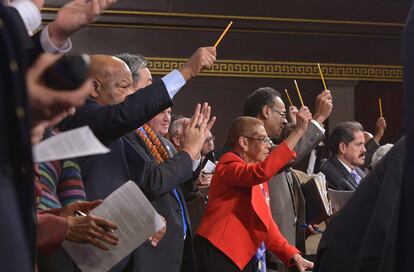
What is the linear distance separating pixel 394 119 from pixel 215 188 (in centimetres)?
433

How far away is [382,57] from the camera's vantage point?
8086 mm

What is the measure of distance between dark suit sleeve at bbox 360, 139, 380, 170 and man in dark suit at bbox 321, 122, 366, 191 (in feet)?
2.60

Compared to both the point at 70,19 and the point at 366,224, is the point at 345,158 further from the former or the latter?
the point at 70,19

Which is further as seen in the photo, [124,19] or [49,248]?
[124,19]

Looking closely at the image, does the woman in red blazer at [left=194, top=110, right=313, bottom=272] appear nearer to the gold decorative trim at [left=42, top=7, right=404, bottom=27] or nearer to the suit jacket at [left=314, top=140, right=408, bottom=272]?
the suit jacket at [left=314, top=140, right=408, bottom=272]

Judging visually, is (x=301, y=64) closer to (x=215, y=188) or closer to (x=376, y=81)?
(x=376, y=81)

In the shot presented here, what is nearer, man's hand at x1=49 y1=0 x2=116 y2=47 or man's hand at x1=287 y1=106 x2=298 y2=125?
man's hand at x1=49 y1=0 x2=116 y2=47

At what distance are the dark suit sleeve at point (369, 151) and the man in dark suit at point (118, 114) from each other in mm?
3658

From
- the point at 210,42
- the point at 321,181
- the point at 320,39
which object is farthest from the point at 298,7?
the point at 321,181

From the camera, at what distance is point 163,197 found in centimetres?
339

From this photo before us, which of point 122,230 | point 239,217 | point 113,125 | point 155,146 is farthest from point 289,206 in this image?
point 122,230

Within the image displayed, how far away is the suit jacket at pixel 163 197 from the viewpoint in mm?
3205

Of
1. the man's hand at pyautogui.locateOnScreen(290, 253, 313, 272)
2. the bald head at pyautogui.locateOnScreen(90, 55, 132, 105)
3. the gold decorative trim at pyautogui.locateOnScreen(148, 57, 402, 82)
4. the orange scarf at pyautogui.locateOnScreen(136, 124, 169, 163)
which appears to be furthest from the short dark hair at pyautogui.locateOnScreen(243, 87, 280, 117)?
the gold decorative trim at pyautogui.locateOnScreen(148, 57, 402, 82)

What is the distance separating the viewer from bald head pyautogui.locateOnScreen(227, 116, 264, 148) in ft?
14.3
